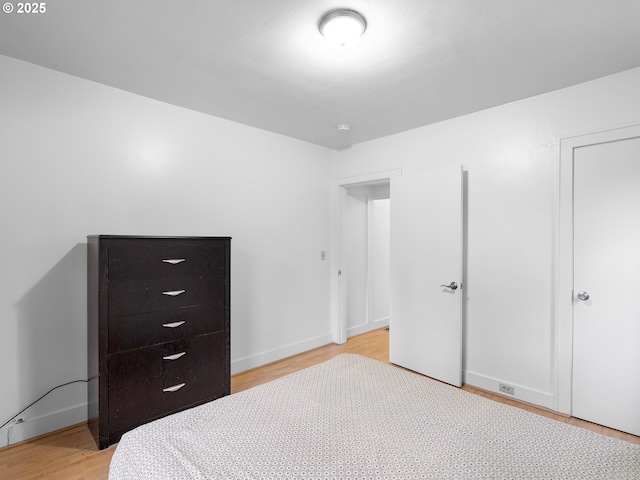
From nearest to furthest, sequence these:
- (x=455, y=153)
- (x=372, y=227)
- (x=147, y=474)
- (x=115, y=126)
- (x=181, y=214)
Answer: (x=147, y=474) < (x=115, y=126) < (x=181, y=214) < (x=455, y=153) < (x=372, y=227)

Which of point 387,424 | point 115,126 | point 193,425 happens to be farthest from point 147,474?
point 115,126

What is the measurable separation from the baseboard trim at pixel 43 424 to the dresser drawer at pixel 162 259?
1104 millimetres

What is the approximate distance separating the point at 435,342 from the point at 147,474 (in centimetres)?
264

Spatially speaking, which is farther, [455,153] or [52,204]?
[455,153]

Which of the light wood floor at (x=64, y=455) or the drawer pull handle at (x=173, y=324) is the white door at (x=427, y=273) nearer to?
the light wood floor at (x=64, y=455)

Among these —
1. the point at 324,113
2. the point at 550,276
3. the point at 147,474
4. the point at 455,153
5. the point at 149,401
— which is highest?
the point at 324,113

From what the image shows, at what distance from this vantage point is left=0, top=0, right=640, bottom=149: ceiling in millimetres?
1678

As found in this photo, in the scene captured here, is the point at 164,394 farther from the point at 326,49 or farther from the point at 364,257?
the point at 364,257

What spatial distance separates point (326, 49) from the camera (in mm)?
2006

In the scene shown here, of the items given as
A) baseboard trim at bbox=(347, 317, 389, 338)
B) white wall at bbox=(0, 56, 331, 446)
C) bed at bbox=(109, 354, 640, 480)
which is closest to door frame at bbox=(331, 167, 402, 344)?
baseboard trim at bbox=(347, 317, 389, 338)

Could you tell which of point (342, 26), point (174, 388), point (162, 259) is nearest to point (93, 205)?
point (162, 259)

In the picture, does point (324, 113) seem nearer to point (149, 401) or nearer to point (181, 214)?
point (181, 214)

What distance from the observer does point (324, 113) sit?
3.04 meters

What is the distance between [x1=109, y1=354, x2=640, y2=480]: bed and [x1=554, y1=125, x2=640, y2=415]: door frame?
1.41 m
